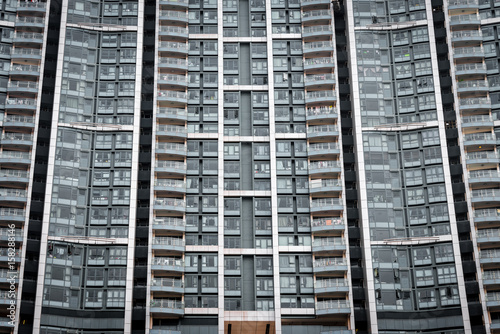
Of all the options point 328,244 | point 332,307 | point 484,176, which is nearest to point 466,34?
point 484,176

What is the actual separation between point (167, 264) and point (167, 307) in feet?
21.0

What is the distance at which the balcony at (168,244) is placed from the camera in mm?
107750

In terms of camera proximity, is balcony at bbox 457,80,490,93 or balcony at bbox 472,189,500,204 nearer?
balcony at bbox 472,189,500,204

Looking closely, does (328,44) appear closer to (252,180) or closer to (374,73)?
(374,73)

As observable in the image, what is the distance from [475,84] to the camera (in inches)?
4540

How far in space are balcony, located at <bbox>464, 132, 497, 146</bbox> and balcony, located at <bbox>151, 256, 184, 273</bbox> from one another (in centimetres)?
4599

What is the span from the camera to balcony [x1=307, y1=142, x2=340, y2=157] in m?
114

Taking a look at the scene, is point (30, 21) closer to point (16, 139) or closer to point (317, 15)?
point (16, 139)

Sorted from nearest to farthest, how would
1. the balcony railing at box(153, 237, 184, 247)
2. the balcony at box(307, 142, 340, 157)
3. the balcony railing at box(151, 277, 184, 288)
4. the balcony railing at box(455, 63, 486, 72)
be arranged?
1. the balcony railing at box(151, 277, 184, 288)
2. the balcony railing at box(153, 237, 184, 247)
3. the balcony at box(307, 142, 340, 157)
4. the balcony railing at box(455, 63, 486, 72)

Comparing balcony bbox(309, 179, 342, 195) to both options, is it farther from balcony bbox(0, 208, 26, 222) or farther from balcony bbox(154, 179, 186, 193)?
balcony bbox(0, 208, 26, 222)

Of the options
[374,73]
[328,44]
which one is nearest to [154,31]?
[328,44]

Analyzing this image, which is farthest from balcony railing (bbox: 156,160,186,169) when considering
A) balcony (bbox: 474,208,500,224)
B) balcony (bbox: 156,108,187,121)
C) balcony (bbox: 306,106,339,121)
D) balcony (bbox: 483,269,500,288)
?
balcony (bbox: 483,269,500,288)

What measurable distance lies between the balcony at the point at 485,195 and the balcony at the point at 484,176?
159 centimetres

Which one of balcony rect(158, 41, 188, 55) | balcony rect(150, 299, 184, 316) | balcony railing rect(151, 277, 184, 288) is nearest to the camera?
balcony rect(150, 299, 184, 316)
